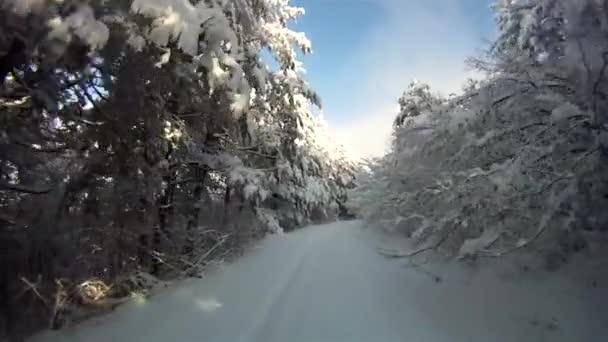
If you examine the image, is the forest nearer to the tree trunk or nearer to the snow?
the snow

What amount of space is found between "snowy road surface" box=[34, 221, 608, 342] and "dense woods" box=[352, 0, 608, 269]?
0.75 metres

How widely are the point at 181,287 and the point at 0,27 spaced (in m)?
5.14

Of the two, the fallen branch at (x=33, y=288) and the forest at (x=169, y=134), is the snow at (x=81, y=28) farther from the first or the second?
the fallen branch at (x=33, y=288)

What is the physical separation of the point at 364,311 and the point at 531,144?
10.8 feet

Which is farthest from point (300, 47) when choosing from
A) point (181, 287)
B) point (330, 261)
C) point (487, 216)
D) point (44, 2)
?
point (44, 2)

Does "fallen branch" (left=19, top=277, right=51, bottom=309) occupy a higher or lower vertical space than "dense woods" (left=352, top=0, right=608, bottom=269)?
lower

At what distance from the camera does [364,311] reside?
7.56m

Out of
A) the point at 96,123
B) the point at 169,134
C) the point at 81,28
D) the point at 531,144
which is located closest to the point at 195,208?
the point at 169,134

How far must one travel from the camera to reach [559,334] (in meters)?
6.40

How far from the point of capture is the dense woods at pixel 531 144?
5.49m

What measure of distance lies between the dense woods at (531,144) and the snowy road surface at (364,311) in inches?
29.5

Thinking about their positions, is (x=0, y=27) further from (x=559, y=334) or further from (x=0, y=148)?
(x=559, y=334)

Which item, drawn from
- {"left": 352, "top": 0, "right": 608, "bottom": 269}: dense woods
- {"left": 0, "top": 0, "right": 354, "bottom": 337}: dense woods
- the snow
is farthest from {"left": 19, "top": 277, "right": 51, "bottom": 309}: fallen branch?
{"left": 352, "top": 0, "right": 608, "bottom": 269}: dense woods

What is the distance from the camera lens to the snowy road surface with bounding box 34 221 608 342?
6.46 m
